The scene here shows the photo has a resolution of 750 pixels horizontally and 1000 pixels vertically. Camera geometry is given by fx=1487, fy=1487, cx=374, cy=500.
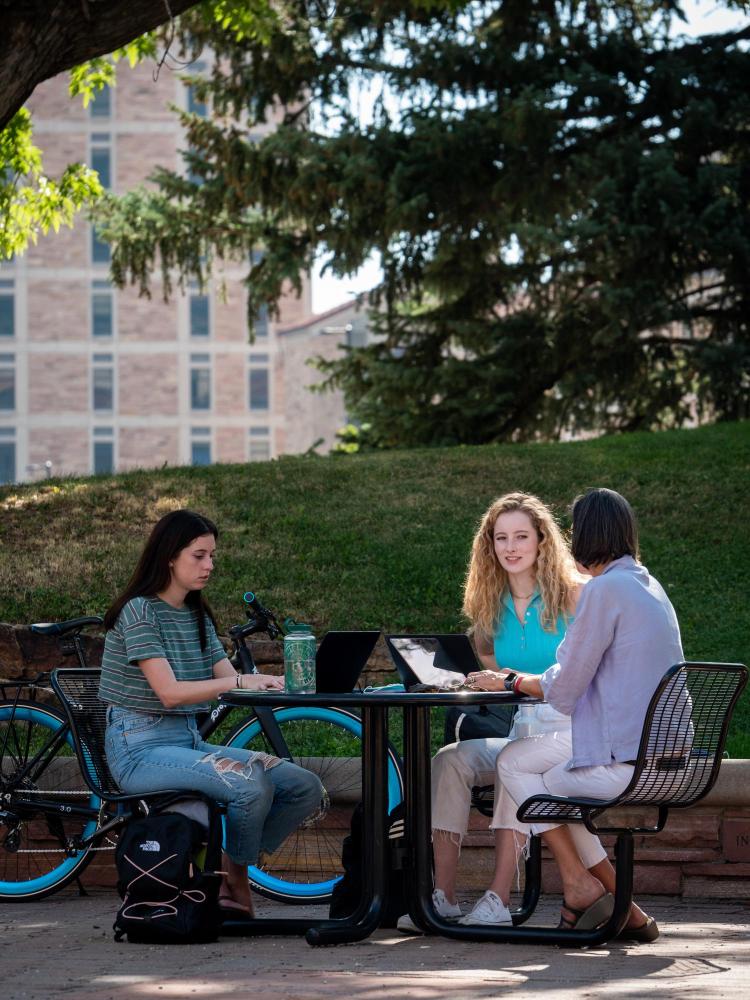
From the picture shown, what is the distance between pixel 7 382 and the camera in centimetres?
7712

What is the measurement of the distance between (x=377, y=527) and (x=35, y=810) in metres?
5.25

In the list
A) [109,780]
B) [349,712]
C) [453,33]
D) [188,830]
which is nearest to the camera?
[188,830]

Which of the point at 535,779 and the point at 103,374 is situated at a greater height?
the point at 103,374

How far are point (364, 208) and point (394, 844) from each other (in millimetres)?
14277

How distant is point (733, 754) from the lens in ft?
23.8

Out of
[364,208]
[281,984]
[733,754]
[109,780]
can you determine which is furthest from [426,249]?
[281,984]

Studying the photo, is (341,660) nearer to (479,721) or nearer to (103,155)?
(479,721)

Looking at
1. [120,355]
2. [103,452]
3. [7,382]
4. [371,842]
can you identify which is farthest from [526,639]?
[7,382]

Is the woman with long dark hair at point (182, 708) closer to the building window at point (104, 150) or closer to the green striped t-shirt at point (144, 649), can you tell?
the green striped t-shirt at point (144, 649)

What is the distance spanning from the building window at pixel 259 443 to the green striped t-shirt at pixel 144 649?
2836 inches

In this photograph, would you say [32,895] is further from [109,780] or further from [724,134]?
[724,134]

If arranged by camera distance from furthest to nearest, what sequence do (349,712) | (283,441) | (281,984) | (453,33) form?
(283,441) → (453,33) → (349,712) → (281,984)

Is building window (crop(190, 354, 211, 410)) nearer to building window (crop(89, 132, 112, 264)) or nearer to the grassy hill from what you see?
building window (crop(89, 132, 112, 264))

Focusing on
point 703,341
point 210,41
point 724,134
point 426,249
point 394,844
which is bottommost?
point 394,844
